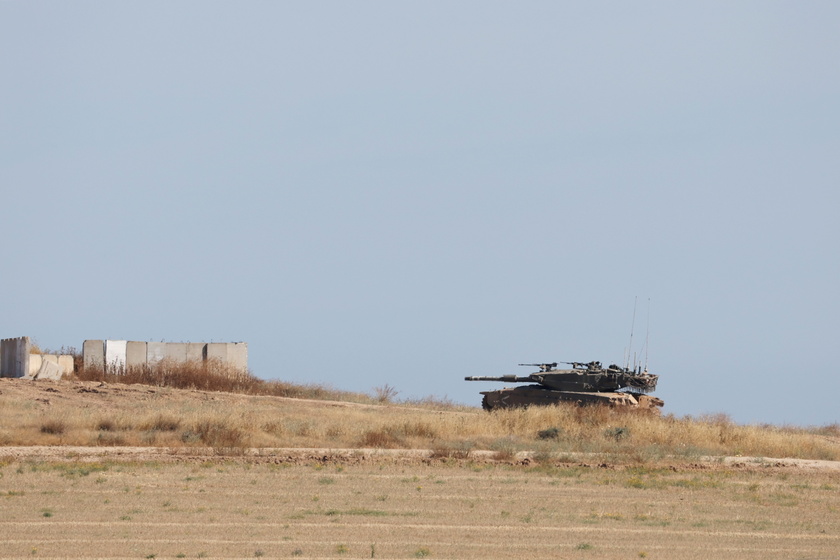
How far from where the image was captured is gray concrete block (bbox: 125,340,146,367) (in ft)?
142

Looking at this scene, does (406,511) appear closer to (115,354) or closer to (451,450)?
(451,450)

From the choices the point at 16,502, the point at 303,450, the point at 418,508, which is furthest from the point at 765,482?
the point at 16,502

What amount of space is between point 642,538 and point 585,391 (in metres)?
19.5

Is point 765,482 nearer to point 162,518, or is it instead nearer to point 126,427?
point 162,518

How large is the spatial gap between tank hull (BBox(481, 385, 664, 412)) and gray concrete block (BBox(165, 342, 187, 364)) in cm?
1552

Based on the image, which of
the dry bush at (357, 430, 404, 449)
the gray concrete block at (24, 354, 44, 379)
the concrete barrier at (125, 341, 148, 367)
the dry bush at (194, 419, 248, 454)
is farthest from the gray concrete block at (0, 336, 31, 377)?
the dry bush at (357, 430, 404, 449)

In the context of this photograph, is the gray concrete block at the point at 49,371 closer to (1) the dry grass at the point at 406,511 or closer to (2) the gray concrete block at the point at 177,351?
(2) the gray concrete block at the point at 177,351

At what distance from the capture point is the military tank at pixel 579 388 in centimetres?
3241

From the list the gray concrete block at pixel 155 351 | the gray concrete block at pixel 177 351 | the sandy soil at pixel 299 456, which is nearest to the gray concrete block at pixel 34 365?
the gray concrete block at pixel 155 351

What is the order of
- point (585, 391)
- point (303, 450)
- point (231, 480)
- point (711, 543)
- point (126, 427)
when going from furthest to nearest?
point (585, 391) < point (126, 427) < point (303, 450) < point (231, 480) < point (711, 543)

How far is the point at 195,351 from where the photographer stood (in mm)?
44781

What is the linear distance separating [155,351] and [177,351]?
0.93 metres

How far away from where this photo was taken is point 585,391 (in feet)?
109

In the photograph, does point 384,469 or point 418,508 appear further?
point 384,469
